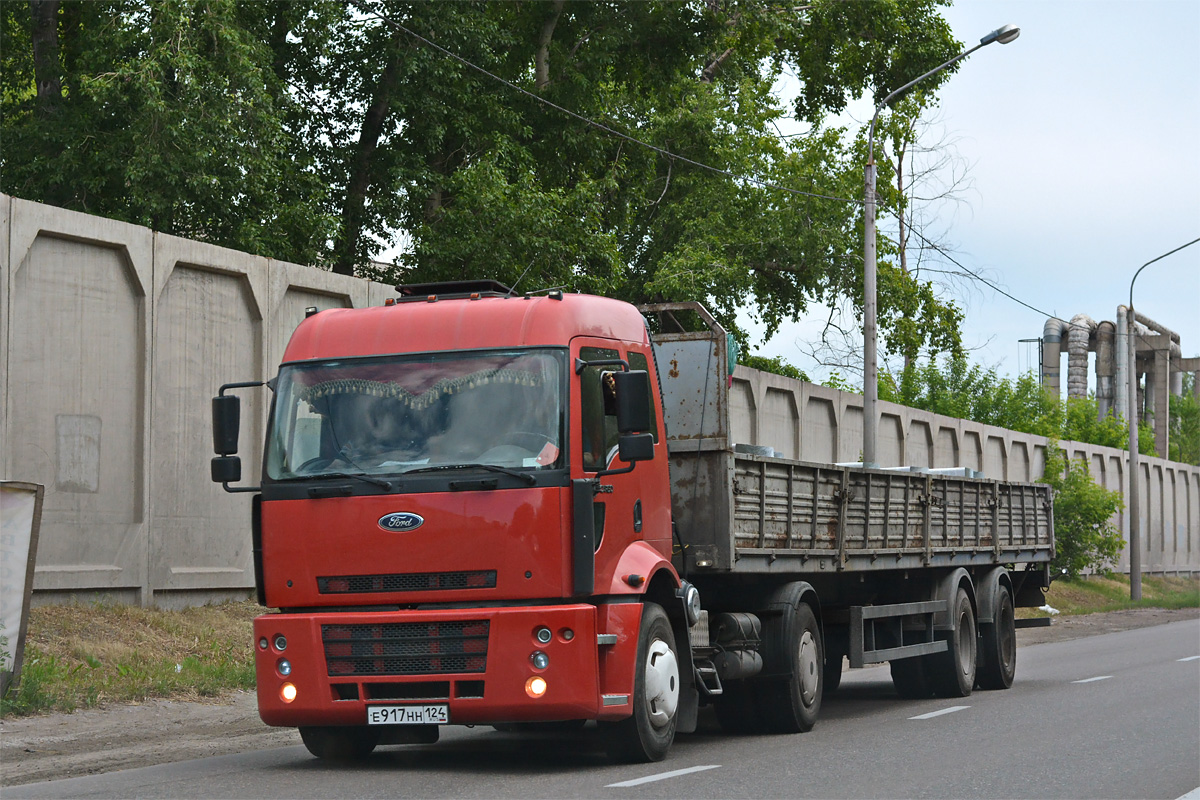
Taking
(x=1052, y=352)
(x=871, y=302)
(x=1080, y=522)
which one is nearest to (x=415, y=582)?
(x=871, y=302)

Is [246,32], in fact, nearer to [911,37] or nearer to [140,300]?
[140,300]

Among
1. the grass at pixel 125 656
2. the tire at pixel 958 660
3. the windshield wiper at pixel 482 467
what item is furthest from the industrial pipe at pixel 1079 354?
the windshield wiper at pixel 482 467

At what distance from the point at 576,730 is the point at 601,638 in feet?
9.32

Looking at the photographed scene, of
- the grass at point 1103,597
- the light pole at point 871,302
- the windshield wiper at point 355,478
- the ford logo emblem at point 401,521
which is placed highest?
the light pole at point 871,302

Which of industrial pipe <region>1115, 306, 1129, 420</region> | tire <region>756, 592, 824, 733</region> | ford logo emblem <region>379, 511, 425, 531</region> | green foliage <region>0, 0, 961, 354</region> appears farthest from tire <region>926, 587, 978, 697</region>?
industrial pipe <region>1115, 306, 1129, 420</region>

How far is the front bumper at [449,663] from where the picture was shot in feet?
30.1

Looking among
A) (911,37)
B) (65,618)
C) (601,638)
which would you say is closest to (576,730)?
(601,638)

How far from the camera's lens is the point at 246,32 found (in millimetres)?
23219

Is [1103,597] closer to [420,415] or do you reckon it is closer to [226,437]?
[420,415]

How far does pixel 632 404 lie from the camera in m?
9.31

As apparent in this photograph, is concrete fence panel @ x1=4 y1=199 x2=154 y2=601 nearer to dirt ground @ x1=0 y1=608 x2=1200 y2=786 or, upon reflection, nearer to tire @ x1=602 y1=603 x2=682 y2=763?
dirt ground @ x1=0 y1=608 x2=1200 y2=786

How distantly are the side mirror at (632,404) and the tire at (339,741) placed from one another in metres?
2.74

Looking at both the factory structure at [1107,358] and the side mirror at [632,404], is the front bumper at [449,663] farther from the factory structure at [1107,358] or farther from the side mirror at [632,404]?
the factory structure at [1107,358]

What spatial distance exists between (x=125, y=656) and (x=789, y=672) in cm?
618
